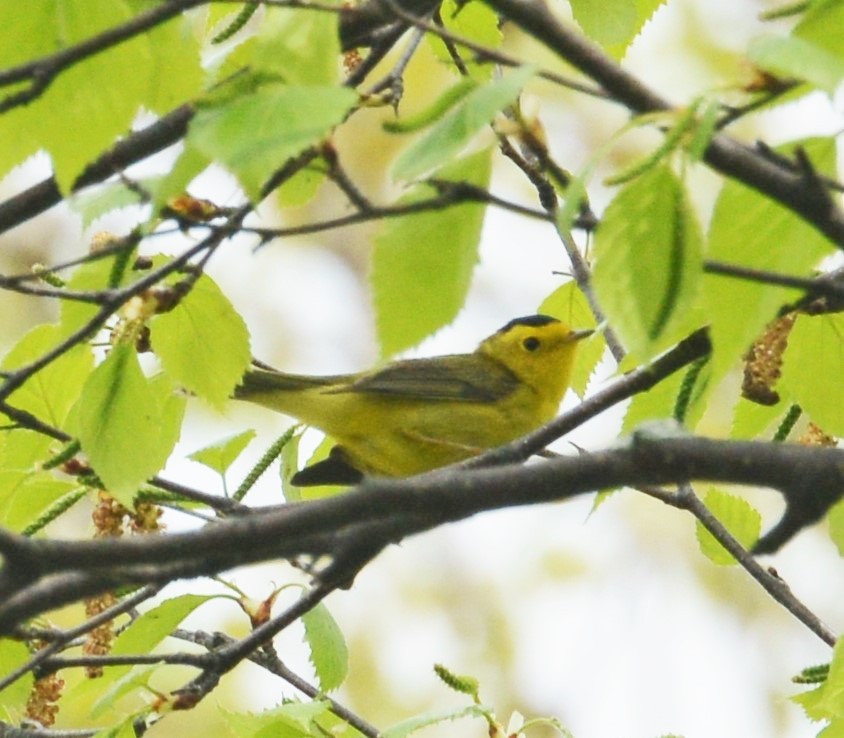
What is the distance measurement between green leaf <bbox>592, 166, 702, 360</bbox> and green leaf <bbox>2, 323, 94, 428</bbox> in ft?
4.55

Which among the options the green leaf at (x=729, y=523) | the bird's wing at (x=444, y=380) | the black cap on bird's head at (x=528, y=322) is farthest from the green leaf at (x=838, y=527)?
the black cap on bird's head at (x=528, y=322)

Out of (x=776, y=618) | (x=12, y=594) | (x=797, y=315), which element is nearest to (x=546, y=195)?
(x=797, y=315)

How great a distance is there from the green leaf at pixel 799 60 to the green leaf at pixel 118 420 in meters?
1.17

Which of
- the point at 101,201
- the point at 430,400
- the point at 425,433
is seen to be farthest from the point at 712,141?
the point at 430,400

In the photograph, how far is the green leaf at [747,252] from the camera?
1.46 metres

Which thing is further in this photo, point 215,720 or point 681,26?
point 681,26

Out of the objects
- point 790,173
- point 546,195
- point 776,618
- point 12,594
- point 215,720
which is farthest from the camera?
point 776,618

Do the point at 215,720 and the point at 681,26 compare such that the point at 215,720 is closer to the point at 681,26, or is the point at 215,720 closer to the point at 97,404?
the point at 681,26

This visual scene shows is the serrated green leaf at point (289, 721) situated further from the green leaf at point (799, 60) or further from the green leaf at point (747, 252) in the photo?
the green leaf at point (799, 60)

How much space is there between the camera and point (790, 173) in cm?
142

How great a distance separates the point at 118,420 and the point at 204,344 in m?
0.29

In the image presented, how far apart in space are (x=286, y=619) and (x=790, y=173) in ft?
5.09

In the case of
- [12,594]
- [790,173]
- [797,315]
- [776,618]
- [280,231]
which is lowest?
[12,594]

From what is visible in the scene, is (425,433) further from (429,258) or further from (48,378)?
(429,258)
